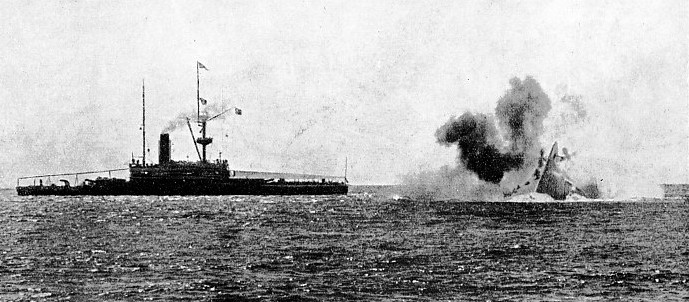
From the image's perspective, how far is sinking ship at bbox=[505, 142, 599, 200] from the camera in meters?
115

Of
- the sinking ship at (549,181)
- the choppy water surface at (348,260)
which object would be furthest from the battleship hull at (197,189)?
the choppy water surface at (348,260)

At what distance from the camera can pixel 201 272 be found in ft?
126

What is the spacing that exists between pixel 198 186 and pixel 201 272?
11106 cm

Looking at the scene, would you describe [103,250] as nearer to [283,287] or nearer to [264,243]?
[264,243]

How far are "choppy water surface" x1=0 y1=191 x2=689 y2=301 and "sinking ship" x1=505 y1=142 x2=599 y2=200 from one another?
4235 cm

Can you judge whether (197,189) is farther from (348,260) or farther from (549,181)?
(348,260)

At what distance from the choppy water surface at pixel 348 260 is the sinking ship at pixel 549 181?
42.3m

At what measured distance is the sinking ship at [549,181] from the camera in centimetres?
11512

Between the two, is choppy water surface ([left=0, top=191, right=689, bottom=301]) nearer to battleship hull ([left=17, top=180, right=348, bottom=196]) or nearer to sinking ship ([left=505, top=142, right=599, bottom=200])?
sinking ship ([left=505, top=142, right=599, bottom=200])

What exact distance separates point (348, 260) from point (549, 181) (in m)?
79.2

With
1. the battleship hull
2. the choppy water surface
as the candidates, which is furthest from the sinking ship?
the battleship hull

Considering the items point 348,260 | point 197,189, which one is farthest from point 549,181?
point 348,260

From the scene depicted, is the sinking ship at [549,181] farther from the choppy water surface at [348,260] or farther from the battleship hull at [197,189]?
the battleship hull at [197,189]

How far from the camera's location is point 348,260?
42.8m
